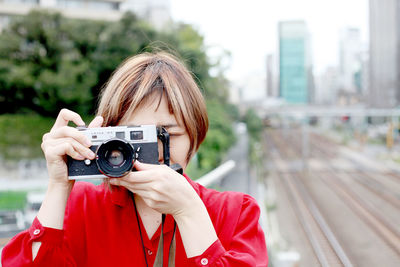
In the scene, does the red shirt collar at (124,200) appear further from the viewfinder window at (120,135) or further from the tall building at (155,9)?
the tall building at (155,9)

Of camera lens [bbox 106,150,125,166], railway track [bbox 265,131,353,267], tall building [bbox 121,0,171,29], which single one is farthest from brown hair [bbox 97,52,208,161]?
tall building [bbox 121,0,171,29]

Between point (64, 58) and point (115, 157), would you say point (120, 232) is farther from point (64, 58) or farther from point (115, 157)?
point (64, 58)

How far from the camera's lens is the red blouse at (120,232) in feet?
2.28

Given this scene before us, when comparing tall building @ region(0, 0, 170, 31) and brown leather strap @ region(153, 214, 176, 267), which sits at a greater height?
tall building @ region(0, 0, 170, 31)

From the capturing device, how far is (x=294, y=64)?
55938mm

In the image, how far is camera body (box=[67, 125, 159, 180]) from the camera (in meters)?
0.66

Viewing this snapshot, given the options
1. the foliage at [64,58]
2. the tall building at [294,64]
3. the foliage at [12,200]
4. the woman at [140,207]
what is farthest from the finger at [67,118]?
the tall building at [294,64]

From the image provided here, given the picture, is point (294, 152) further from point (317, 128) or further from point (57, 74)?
point (57, 74)

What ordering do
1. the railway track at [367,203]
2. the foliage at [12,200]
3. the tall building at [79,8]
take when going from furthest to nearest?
the tall building at [79,8] < the railway track at [367,203] < the foliage at [12,200]

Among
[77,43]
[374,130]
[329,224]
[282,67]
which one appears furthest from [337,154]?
[282,67]

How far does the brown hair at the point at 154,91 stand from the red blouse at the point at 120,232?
157mm

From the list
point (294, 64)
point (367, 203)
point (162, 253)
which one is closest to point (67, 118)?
point (162, 253)

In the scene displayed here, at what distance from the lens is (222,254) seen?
0.63 m

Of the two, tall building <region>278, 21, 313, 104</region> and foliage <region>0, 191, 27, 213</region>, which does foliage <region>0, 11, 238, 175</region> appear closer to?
foliage <region>0, 191, 27, 213</region>
